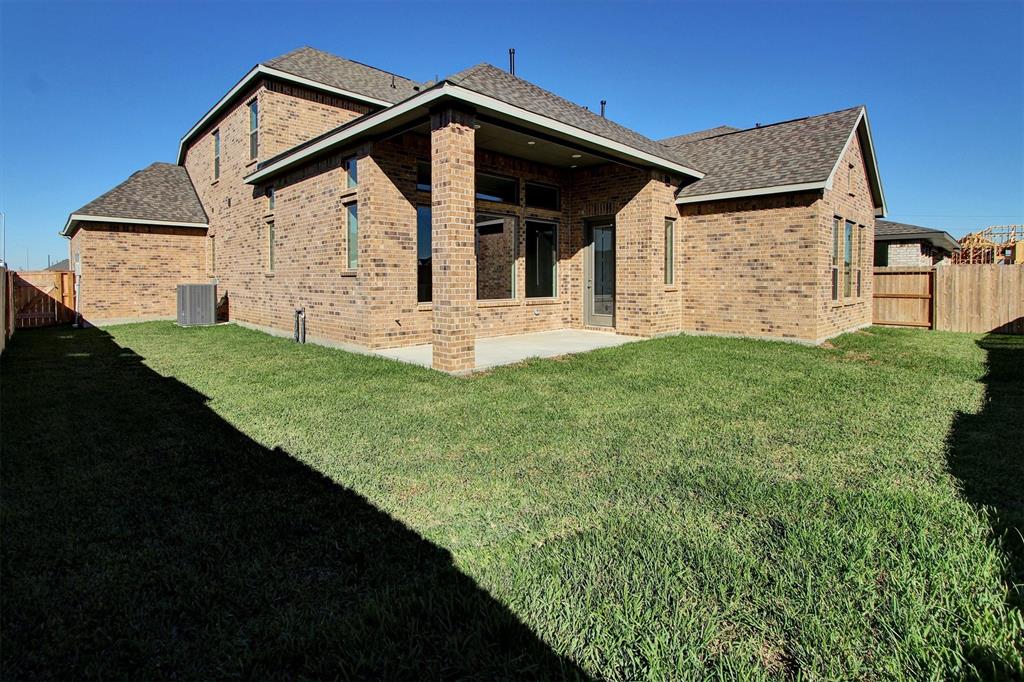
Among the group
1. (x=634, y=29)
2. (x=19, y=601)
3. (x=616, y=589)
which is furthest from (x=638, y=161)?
(x=19, y=601)

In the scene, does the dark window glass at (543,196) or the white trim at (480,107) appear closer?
the white trim at (480,107)

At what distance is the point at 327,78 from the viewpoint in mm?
15508

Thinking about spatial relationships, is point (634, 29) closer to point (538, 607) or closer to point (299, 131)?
point (299, 131)

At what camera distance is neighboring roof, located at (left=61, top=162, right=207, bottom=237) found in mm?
16906

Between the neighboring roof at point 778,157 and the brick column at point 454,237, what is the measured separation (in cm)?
656

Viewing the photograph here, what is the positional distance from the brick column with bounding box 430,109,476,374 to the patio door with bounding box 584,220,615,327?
18.8 feet

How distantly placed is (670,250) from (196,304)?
13358 millimetres

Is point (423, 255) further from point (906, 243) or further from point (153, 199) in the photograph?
point (906, 243)

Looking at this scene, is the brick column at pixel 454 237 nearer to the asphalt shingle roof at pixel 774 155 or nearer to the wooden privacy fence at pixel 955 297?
the asphalt shingle roof at pixel 774 155

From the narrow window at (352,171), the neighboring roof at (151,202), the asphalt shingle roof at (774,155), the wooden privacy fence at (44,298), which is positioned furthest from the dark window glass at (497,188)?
the wooden privacy fence at (44,298)

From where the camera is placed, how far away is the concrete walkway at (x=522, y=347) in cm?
900

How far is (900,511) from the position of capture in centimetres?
329

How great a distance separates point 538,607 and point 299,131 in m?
15.7

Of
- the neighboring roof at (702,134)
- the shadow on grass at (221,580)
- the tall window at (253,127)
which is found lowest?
the shadow on grass at (221,580)
